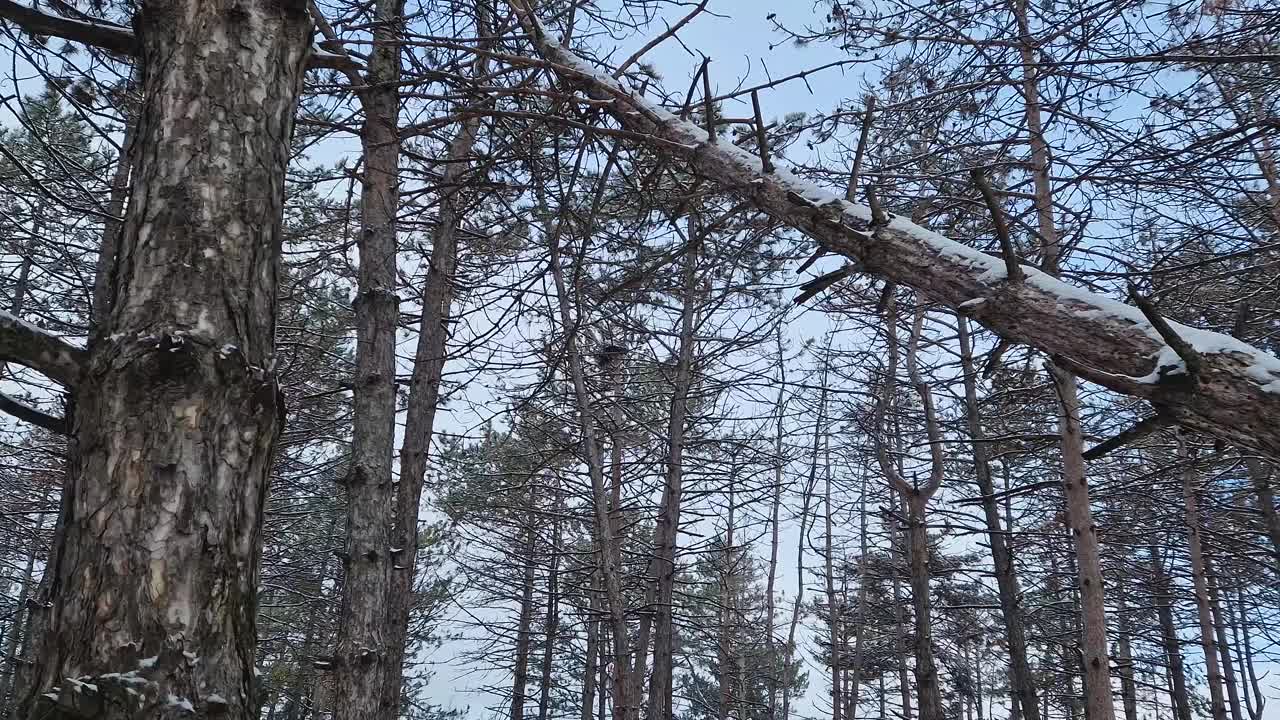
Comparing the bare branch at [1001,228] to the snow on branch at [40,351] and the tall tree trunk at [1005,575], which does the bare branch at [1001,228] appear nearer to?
the snow on branch at [40,351]

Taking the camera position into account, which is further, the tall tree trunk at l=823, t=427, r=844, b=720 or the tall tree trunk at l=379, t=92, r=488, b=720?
the tall tree trunk at l=823, t=427, r=844, b=720

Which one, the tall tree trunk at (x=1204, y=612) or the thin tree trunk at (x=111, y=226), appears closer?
the thin tree trunk at (x=111, y=226)

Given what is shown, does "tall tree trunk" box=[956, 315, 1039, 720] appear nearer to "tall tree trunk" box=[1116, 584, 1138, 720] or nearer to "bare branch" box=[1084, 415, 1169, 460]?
"tall tree trunk" box=[1116, 584, 1138, 720]

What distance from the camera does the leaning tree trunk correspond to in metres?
1.60

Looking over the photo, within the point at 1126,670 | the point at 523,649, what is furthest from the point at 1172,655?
the point at 523,649

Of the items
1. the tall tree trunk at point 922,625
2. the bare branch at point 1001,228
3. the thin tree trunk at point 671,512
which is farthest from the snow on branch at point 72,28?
the tall tree trunk at point 922,625

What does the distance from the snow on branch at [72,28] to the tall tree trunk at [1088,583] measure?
592 cm

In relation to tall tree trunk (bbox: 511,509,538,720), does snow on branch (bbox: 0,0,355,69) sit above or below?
above

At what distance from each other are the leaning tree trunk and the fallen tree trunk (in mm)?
2180

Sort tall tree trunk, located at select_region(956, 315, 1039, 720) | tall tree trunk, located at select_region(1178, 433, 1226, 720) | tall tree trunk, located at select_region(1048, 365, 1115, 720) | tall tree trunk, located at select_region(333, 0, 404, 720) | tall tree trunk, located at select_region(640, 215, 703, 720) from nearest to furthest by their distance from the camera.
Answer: tall tree trunk, located at select_region(333, 0, 404, 720) → tall tree trunk, located at select_region(1048, 365, 1115, 720) → tall tree trunk, located at select_region(640, 215, 703, 720) → tall tree trunk, located at select_region(956, 315, 1039, 720) → tall tree trunk, located at select_region(1178, 433, 1226, 720)

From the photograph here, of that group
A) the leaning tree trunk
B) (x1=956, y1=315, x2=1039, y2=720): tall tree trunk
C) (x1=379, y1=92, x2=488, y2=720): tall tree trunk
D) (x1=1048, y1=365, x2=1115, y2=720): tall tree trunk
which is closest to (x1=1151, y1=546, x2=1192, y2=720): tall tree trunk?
(x1=956, y1=315, x2=1039, y2=720): tall tree trunk

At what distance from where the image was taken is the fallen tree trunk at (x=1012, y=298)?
2.43 m

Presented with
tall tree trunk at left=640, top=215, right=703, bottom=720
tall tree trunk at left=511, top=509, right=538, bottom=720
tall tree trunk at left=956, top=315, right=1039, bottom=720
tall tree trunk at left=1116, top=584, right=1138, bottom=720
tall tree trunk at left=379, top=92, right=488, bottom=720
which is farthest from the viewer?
tall tree trunk at left=511, top=509, right=538, bottom=720

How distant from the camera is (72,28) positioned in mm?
2268
